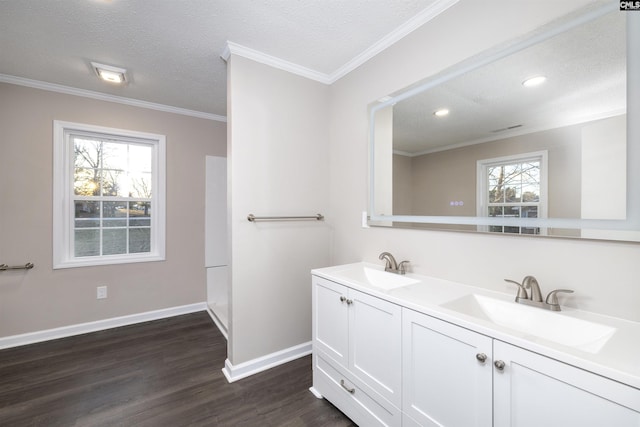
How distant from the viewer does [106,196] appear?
2.99m

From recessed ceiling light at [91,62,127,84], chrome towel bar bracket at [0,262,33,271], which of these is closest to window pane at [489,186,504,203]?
recessed ceiling light at [91,62,127,84]

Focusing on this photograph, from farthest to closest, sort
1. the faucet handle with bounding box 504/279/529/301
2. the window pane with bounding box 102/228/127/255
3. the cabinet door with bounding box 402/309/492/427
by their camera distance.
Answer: the window pane with bounding box 102/228/127/255
the faucet handle with bounding box 504/279/529/301
the cabinet door with bounding box 402/309/492/427

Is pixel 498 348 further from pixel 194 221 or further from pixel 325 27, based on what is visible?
pixel 194 221

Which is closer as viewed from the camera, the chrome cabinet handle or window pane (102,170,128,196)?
the chrome cabinet handle

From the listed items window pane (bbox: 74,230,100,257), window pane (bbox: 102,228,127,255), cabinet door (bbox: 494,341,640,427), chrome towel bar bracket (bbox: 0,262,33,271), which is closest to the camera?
cabinet door (bbox: 494,341,640,427)

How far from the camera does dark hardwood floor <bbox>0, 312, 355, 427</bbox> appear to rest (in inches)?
65.5

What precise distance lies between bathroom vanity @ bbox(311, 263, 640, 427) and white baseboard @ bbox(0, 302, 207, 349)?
88.7 inches

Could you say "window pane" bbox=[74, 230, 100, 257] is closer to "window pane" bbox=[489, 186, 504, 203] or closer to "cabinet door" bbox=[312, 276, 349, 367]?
"cabinet door" bbox=[312, 276, 349, 367]

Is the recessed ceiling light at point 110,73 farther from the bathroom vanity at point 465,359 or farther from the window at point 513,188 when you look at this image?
the window at point 513,188

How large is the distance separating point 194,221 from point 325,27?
2.64 m

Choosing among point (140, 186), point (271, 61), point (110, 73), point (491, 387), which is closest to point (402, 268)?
point (491, 387)

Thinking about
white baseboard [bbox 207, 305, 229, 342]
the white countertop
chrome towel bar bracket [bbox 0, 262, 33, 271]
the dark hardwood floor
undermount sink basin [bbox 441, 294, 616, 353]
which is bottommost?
the dark hardwood floor

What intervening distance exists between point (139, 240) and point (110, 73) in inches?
69.4

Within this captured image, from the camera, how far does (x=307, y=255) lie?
241 cm
